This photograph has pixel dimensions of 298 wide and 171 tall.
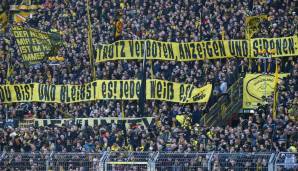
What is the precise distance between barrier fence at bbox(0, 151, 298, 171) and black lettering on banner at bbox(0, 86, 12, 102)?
12440mm

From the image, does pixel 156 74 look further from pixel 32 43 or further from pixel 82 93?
pixel 32 43

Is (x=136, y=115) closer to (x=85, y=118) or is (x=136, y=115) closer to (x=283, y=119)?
(x=85, y=118)

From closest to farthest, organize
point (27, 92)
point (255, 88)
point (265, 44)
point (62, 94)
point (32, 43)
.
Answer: point (255, 88)
point (265, 44)
point (62, 94)
point (27, 92)
point (32, 43)

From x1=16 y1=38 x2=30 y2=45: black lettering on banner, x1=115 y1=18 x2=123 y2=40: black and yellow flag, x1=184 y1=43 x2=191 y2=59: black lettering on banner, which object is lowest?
x1=184 y1=43 x2=191 y2=59: black lettering on banner

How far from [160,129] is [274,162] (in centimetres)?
915

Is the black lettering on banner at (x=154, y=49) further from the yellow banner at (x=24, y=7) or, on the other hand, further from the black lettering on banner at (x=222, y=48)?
the yellow banner at (x=24, y=7)

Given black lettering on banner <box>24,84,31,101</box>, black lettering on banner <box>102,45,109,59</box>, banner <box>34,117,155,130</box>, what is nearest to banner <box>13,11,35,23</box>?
black lettering on banner <box>24,84,31,101</box>

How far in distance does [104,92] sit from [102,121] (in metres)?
1.71

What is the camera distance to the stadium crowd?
113 ft

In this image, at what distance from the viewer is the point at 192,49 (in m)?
41.9

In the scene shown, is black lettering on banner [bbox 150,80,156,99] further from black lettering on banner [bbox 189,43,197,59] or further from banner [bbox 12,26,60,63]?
banner [bbox 12,26,60,63]

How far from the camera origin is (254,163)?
92.8 feet

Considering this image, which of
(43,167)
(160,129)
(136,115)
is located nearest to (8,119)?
(136,115)

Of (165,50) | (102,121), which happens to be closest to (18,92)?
(102,121)
